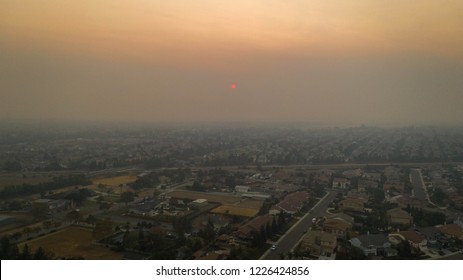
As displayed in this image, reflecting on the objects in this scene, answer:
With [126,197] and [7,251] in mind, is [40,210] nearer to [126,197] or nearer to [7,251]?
[126,197]

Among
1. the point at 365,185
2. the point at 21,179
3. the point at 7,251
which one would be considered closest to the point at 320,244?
the point at 7,251

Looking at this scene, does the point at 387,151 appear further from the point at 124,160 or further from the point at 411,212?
the point at 124,160

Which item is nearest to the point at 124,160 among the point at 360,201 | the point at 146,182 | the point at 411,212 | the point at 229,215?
the point at 146,182

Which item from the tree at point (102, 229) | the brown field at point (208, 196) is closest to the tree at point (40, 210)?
the tree at point (102, 229)

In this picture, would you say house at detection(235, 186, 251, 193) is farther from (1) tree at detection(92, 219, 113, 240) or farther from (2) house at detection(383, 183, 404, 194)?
(1) tree at detection(92, 219, 113, 240)

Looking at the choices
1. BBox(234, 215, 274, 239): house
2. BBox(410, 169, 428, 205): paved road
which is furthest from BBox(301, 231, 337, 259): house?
BBox(410, 169, 428, 205): paved road

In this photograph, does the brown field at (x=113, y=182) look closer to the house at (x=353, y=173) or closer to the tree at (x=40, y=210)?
the tree at (x=40, y=210)

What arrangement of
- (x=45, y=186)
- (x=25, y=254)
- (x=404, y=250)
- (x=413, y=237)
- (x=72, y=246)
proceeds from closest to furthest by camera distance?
(x=25, y=254) → (x=404, y=250) → (x=72, y=246) → (x=413, y=237) → (x=45, y=186)
